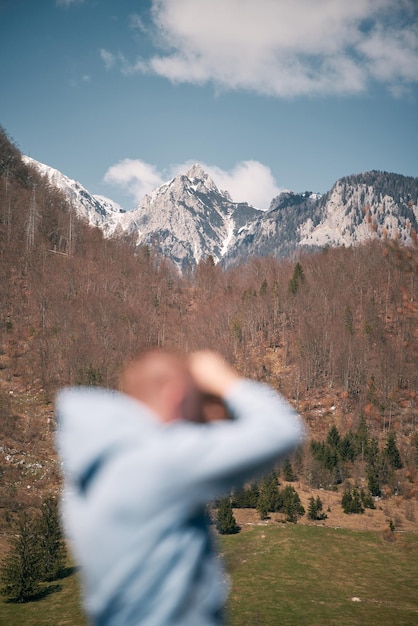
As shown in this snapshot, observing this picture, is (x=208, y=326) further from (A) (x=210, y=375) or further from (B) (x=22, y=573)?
(A) (x=210, y=375)

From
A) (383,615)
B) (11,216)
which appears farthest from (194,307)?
(383,615)

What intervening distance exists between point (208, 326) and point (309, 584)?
37.1m

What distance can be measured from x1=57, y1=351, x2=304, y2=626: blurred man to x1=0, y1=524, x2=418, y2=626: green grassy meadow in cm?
639

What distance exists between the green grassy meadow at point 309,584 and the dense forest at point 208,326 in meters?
8.05

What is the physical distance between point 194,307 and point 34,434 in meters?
35.8

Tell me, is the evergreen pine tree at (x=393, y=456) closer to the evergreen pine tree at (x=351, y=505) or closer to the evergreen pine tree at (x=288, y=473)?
the evergreen pine tree at (x=288, y=473)

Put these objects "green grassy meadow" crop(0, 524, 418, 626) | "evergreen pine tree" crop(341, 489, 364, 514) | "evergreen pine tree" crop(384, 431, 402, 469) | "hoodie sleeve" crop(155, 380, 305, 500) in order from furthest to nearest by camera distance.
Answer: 1. "evergreen pine tree" crop(384, 431, 402, 469)
2. "evergreen pine tree" crop(341, 489, 364, 514)
3. "green grassy meadow" crop(0, 524, 418, 626)
4. "hoodie sleeve" crop(155, 380, 305, 500)

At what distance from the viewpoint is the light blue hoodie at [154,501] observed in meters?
1.23

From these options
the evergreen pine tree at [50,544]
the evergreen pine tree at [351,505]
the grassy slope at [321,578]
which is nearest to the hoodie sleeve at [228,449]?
the grassy slope at [321,578]

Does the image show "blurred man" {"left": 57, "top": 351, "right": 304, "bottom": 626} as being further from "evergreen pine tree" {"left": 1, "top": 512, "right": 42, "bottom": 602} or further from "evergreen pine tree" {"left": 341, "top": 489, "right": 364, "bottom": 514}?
"evergreen pine tree" {"left": 341, "top": 489, "right": 364, "bottom": 514}

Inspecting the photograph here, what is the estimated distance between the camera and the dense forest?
27.4 meters

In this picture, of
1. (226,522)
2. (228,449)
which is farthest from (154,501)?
(226,522)

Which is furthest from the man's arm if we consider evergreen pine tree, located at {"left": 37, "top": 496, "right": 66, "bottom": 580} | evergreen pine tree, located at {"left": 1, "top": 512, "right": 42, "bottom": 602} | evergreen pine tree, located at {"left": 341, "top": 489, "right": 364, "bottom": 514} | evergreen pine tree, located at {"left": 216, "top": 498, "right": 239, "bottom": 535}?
evergreen pine tree, located at {"left": 341, "top": 489, "right": 364, "bottom": 514}

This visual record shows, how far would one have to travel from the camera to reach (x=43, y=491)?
1928cm
